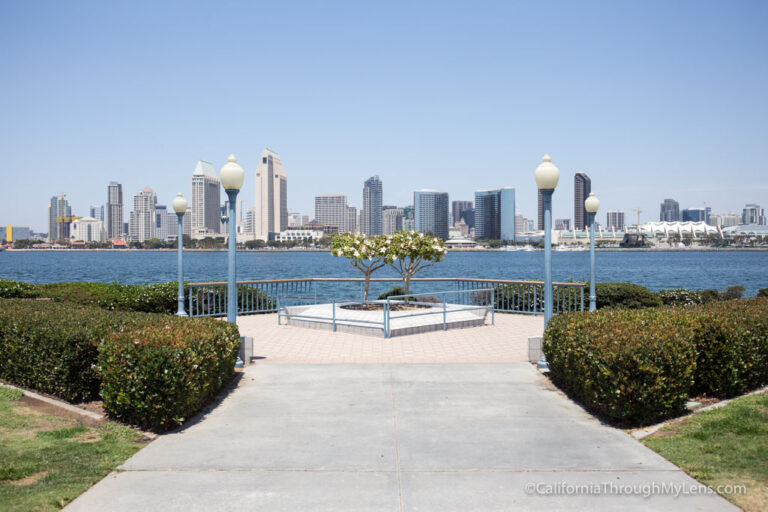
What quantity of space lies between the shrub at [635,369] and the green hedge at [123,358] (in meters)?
4.44

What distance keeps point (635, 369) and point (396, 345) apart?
618cm

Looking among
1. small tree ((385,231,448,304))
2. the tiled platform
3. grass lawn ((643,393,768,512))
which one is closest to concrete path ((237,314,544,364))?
the tiled platform

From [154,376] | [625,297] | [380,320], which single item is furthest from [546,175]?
[625,297]

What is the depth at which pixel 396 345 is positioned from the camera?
11516 millimetres

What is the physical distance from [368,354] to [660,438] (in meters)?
5.81

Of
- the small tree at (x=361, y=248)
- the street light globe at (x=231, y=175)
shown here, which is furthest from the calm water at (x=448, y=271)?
the street light globe at (x=231, y=175)

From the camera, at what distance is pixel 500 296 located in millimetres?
17641

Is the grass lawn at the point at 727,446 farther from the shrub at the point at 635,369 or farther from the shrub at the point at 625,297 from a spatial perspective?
the shrub at the point at 625,297

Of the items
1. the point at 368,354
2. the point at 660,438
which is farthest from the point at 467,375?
the point at 660,438

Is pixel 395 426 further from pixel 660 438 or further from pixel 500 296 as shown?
pixel 500 296

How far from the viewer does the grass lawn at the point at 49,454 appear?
4180 millimetres

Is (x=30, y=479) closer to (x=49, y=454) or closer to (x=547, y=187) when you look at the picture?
(x=49, y=454)

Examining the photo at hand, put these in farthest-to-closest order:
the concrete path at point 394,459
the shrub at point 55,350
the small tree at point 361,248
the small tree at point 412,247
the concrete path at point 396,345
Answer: the small tree at point 361,248 → the small tree at point 412,247 → the concrete path at point 396,345 → the shrub at point 55,350 → the concrete path at point 394,459

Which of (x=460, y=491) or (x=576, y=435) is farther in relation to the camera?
(x=576, y=435)
